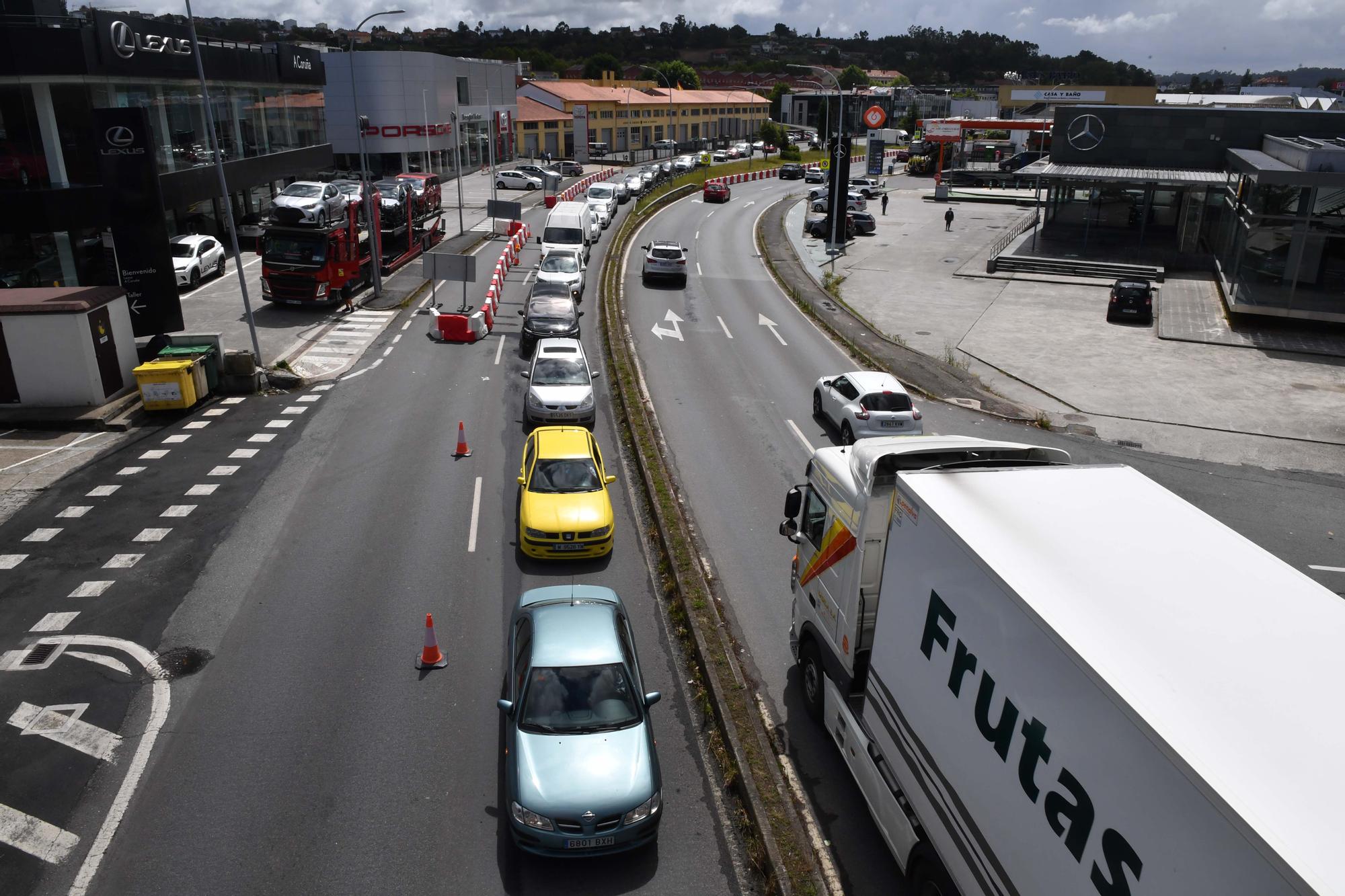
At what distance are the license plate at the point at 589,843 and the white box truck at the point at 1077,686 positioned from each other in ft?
8.31

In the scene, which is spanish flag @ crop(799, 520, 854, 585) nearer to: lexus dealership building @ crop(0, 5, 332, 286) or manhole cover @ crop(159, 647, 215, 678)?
manhole cover @ crop(159, 647, 215, 678)

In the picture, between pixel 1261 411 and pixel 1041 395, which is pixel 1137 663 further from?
pixel 1261 411

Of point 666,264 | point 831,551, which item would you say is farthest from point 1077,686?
point 666,264

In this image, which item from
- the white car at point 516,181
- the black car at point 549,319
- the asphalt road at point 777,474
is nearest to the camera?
the asphalt road at point 777,474

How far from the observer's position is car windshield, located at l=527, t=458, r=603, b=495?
596 inches

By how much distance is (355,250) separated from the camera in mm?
31547

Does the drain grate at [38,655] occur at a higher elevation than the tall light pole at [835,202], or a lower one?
lower

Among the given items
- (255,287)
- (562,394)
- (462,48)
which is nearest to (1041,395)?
(562,394)

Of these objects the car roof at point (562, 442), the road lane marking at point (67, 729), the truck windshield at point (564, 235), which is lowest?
the road lane marking at point (67, 729)

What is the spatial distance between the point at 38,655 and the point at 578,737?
789 cm

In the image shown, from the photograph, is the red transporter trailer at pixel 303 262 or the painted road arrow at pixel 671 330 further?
the painted road arrow at pixel 671 330

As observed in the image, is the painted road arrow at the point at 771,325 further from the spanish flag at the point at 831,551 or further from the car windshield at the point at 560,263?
the spanish flag at the point at 831,551

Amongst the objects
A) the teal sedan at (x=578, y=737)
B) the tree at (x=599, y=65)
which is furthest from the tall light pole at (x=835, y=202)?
the tree at (x=599, y=65)

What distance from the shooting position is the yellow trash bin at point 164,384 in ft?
67.9
